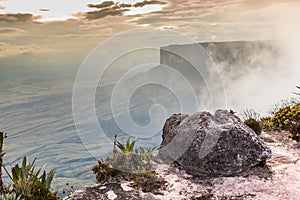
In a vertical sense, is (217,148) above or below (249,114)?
above

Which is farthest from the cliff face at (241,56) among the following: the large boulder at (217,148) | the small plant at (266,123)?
the large boulder at (217,148)

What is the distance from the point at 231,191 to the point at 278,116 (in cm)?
726

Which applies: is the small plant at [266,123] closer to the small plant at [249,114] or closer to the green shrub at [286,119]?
the green shrub at [286,119]

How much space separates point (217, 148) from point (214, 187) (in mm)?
1123

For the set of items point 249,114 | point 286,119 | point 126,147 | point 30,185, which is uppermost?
point 126,147

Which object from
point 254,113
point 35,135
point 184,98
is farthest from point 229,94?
point 35,135

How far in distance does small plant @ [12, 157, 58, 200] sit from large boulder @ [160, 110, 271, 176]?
3.60 metres

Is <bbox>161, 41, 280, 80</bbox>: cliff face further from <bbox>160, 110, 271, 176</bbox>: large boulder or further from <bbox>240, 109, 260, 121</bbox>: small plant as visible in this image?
<bbox>160, 110, 271, 176</bbox>: large boulder

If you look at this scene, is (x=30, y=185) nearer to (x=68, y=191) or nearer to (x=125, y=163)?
(x=68, y=191)

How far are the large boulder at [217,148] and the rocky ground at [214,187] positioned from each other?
26 cm

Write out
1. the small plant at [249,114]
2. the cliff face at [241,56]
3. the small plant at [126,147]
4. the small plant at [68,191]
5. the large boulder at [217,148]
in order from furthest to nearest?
the cliff face at [241,56]
the small plant at [249,114]
the small plant at [126,147]
the large boulder at [217,148]
the small plant at [68,191]

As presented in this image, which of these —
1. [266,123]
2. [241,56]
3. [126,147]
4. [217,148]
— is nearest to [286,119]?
[266,123]

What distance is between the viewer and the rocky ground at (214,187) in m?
7.49

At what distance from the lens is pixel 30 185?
7.32 metres
